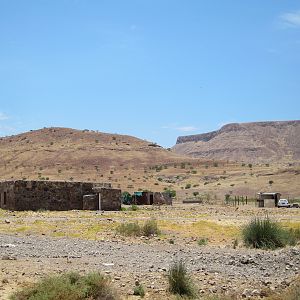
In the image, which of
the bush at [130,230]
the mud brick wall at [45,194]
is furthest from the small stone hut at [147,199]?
the bush at [130,230]

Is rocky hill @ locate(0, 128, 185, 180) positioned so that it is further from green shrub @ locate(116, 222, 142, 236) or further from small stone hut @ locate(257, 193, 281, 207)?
green shrub @ locate(116, 222, 142, 236)

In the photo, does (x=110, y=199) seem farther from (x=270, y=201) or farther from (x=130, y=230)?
(x=270, y=201)

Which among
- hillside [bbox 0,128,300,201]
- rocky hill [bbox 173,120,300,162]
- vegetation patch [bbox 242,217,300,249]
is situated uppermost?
rocky hill [bbox 173,120,300,162]

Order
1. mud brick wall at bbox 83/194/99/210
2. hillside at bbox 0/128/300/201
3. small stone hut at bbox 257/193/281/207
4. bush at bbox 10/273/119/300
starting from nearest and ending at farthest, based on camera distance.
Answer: bush at bbox 10/273/119/300, mud brick wall at bbox 83/194/99/210, small stone hut at bbox 257/193/281/207, hillside at bbox 0/128/300/201

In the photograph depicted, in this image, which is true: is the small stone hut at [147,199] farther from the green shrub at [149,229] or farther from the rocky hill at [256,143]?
the rocky hill at [256,143]

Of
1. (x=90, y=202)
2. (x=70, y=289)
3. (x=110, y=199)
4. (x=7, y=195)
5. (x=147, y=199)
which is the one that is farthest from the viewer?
(x=147, y=199)

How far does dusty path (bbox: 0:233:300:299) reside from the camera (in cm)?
1399

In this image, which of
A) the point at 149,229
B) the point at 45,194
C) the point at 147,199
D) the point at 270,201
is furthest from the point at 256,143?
the point at 149,229

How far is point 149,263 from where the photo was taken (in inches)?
659

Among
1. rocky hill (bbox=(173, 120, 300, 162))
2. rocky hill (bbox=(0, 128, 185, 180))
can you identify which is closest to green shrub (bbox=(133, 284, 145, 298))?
rocky hill (bbox=(0, 128, 185, 180))

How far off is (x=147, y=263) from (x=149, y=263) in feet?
0.19

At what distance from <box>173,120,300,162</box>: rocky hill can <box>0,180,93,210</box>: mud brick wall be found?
121262 millimetres

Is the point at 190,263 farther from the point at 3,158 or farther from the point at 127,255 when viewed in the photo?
the point at 3,158

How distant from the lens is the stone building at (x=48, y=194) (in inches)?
1410
